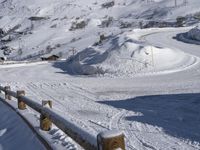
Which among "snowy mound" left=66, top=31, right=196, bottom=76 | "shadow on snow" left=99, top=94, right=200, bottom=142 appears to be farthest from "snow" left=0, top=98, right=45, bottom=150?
"snowy mound" left=66, top=31, right=196, bottom=76

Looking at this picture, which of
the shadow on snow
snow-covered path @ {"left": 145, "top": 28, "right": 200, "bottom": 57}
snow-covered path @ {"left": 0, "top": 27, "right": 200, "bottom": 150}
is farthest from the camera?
snow-covered path @ {"left": 145, "top": 28, "right": 200, "bottom": 57}

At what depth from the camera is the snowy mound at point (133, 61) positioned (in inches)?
1439

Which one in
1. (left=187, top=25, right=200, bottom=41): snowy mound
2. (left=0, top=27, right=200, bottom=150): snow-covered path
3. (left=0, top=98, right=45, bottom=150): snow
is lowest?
(left=187, top=25, right=200, bottom=41): snowy mound

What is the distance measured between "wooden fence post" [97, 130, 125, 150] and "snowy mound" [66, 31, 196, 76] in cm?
2954

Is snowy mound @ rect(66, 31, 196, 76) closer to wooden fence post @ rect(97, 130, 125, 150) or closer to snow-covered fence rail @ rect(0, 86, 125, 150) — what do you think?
snow-covered fence rail @ rect(0, 86, 125, 150)

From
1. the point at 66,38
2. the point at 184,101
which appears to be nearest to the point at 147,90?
the point at 184,101

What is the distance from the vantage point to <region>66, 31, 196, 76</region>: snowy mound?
120 ft

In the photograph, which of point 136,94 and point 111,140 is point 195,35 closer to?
point 136,94

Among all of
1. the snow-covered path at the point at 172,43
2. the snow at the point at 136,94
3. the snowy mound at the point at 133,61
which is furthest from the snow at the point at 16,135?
the snow-covered path at the point at 172,43

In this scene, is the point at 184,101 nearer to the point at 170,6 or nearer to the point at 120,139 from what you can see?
the point at 120,139

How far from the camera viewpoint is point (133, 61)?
126 ft

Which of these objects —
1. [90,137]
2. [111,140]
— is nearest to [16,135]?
[90,137]

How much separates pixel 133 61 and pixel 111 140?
3361 cm

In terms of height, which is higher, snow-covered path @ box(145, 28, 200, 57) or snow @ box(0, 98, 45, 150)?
snow @ box(0, 98, 45, 150)
